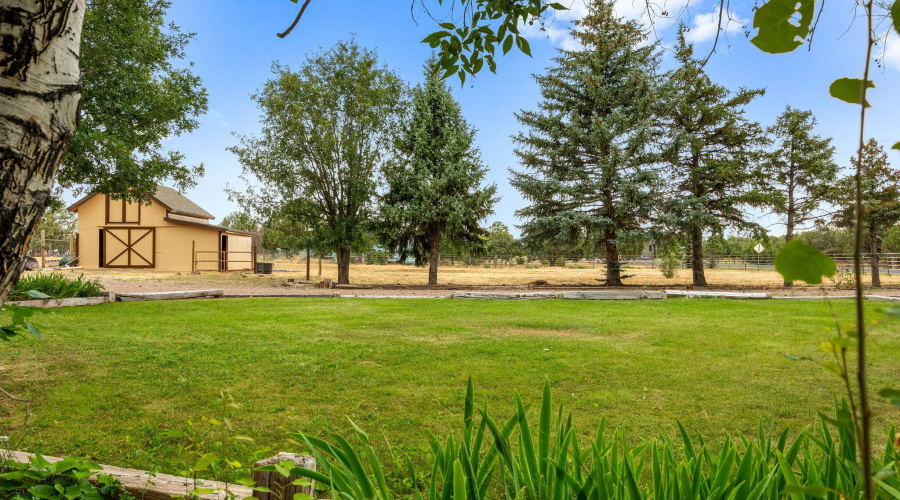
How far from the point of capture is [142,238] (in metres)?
26.9

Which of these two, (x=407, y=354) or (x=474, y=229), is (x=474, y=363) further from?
(x=474, y=229)

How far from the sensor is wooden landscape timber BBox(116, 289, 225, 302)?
11250 millimetres

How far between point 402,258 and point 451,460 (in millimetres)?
18487

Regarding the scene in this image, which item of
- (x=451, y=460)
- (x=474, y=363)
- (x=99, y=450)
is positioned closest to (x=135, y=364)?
(x=99, y=450)

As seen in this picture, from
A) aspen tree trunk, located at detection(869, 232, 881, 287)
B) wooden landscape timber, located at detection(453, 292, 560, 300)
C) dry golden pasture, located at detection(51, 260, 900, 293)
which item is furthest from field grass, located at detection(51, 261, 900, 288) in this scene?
wooden landscape timber, located at detection(453, 292, 560, 300)

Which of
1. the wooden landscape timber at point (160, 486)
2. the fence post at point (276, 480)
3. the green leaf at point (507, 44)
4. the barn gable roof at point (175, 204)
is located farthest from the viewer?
the barn gable roof at point (175, 204)

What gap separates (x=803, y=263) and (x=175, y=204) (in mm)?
33559

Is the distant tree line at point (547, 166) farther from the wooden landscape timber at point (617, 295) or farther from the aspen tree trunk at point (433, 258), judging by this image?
the wooden landscape timber at point (617, 295)

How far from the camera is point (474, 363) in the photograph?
5.45 meters

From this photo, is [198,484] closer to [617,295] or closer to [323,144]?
[617,295]

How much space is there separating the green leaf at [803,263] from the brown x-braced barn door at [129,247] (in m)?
31.0

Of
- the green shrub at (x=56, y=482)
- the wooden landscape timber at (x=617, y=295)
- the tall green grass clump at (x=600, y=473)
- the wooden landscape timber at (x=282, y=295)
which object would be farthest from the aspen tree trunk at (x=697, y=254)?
the green shrub at (x=56, y=482)

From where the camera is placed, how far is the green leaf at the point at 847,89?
1.57 feet

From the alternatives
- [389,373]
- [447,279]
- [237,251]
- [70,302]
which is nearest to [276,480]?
[389,373]
